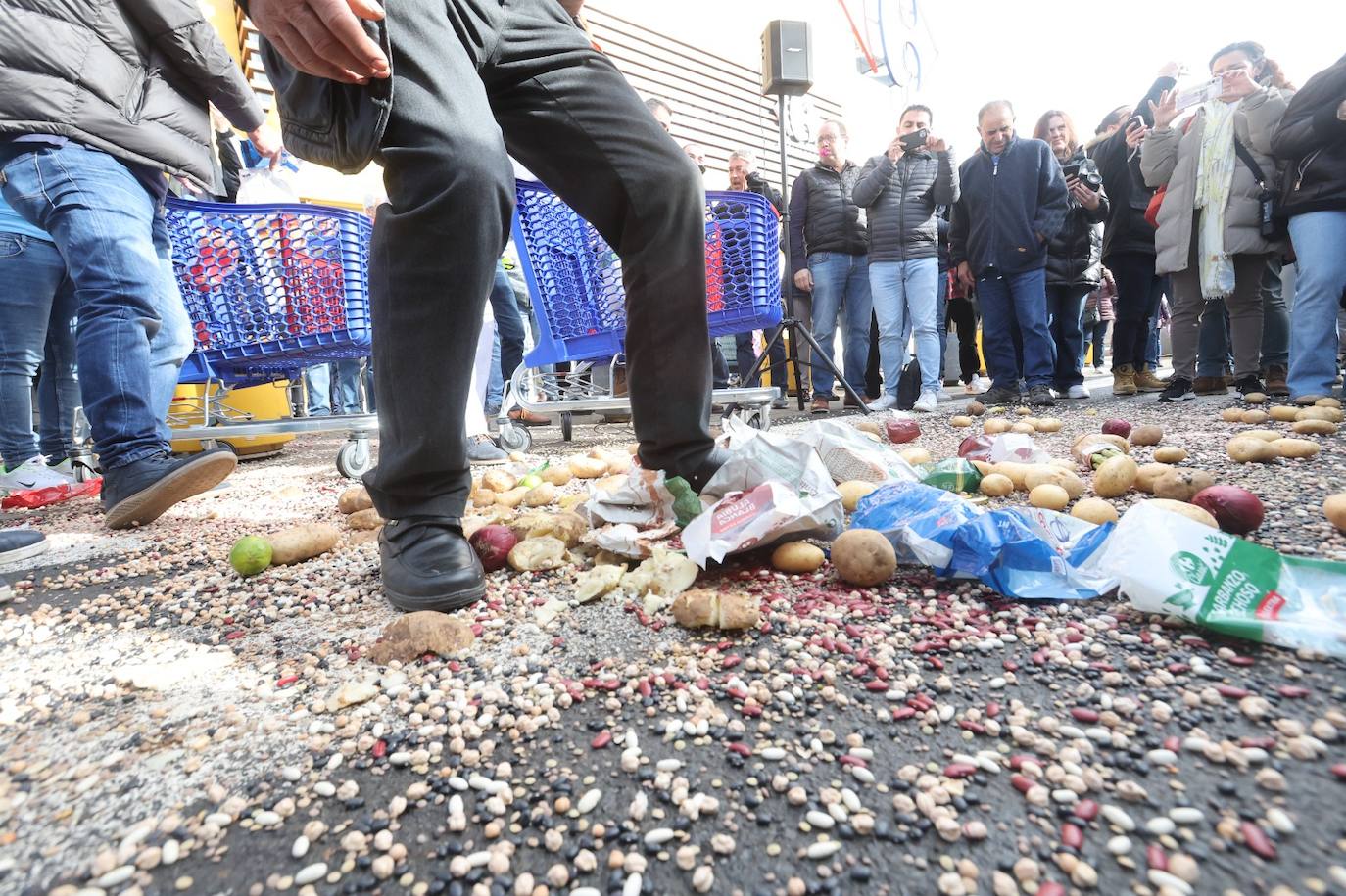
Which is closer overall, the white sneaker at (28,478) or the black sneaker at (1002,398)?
the white sneaker at (28,478)

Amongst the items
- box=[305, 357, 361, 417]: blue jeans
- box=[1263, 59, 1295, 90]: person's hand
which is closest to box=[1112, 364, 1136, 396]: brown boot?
box=[1263, 59, 1295, 90]: person's hand

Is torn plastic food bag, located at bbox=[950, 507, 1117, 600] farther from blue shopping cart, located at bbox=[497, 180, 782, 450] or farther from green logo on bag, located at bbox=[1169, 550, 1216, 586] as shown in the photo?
blue shopping cart, located at bbox=[497, 180, 782, 450]

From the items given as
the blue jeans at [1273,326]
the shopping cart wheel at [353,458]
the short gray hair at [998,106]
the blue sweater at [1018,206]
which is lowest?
the shopping cart wheel at [353,458]

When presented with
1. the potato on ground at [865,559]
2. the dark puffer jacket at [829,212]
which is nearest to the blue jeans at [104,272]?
the potato on ground at [865,559]

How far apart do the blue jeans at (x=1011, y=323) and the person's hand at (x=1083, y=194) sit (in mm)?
594

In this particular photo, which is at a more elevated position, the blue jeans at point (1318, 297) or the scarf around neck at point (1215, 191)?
the scarf around neck at point (1215, 191)

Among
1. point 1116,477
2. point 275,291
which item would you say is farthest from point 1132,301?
point 275,291

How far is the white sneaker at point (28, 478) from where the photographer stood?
8.67 ft

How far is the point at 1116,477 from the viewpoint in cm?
158

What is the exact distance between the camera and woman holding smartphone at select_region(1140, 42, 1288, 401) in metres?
3.39

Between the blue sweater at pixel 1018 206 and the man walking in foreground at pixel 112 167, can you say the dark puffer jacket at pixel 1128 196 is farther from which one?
the man walking in foreground at pixel 112 167

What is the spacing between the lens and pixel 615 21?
49.3 ft

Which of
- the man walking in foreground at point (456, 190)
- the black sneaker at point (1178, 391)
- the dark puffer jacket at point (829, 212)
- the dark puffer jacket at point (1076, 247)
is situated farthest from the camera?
the dark puffer jacket at point (829, 212)

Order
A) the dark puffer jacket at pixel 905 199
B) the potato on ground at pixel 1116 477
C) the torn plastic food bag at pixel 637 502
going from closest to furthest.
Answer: the torn plastic food bag at pixel 637 502 → the potato on ground at pixel 1116 477 → the dark puffer jacket at pixel 905 199
